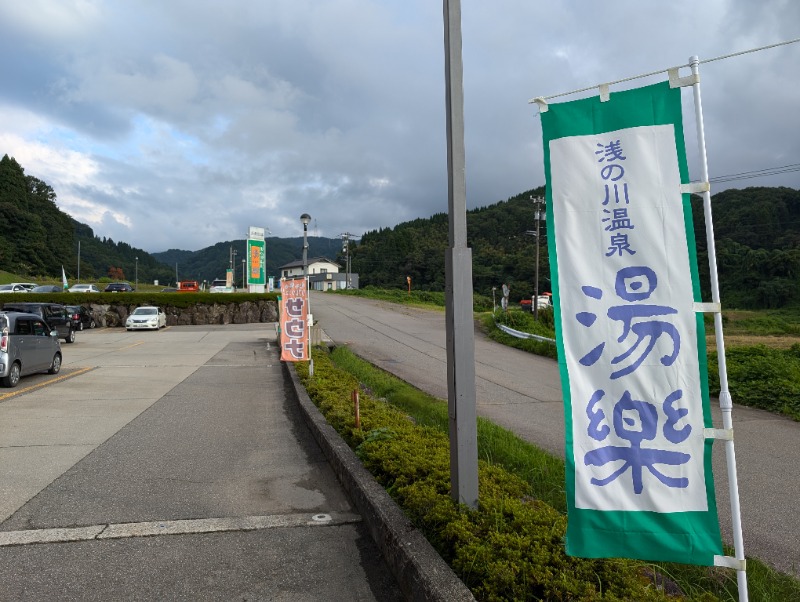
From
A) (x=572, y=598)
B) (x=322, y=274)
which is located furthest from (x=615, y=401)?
(x=322, y=274)

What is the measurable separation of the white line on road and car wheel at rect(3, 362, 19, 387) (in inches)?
320

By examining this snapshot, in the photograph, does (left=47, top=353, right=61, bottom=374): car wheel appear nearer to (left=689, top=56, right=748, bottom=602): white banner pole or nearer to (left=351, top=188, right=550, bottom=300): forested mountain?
(left=689, top=56, right=748, bottom=602): white banner pole

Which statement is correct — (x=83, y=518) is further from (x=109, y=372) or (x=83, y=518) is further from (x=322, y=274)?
(x=322, y=274)

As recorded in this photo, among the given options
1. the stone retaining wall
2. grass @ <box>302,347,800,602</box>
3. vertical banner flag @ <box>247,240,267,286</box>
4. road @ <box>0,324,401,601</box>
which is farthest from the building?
road @ <box>0,324,401,601</box>

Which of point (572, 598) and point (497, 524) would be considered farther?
point (497, 524)

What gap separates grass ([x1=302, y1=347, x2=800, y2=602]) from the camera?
10.8 feet

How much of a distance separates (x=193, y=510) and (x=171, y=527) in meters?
0.40

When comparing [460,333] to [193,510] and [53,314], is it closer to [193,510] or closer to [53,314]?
[193,510]

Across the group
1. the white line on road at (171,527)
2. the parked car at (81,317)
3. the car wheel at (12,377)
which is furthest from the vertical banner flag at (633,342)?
the parked car at (81,317)

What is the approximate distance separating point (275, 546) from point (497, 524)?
163cm

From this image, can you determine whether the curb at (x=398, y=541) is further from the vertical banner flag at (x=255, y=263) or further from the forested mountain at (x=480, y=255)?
the forested mountain at (x=480, y=255)

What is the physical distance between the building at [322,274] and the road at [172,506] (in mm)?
80437

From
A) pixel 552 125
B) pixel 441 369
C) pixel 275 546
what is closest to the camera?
pixel 552 125

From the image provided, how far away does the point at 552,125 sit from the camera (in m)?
2.86
